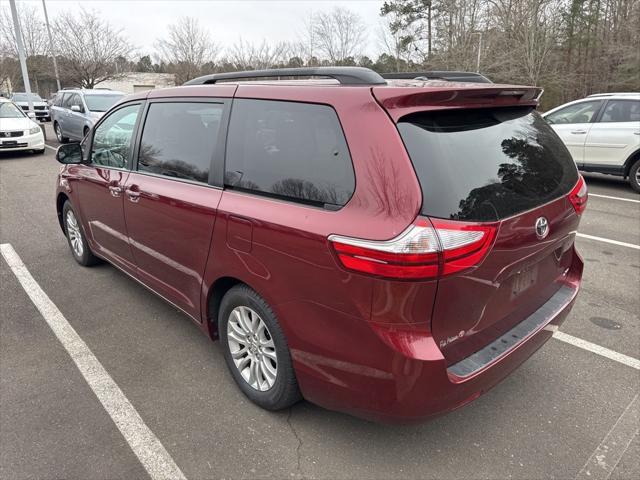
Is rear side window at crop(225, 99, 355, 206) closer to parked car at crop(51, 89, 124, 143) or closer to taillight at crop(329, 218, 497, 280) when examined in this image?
taillight at crop(329, 218, 497, 280)

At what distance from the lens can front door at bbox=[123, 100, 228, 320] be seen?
9.00ft

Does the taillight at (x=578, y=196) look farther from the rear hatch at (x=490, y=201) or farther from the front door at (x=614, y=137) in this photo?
the front door at (x=614, y=137)

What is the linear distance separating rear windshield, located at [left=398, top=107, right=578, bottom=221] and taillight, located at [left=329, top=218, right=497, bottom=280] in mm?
62

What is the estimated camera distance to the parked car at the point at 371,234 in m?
1.88

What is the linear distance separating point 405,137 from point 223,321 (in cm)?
155

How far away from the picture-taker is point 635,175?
335 inches

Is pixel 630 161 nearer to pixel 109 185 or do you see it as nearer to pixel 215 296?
pixel 215 296

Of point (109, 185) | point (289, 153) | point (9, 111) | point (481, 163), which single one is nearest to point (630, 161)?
point (481, 163)

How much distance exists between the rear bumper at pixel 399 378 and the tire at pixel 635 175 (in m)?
7.97

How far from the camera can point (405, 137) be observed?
1.93 metres

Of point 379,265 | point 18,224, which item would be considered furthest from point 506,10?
point 379,265

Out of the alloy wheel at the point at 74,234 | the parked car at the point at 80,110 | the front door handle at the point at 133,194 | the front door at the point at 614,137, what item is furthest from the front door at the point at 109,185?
the parked car at the point at 80,110

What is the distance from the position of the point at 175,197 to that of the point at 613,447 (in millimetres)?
2840

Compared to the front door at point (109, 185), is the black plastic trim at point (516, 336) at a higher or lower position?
lower
